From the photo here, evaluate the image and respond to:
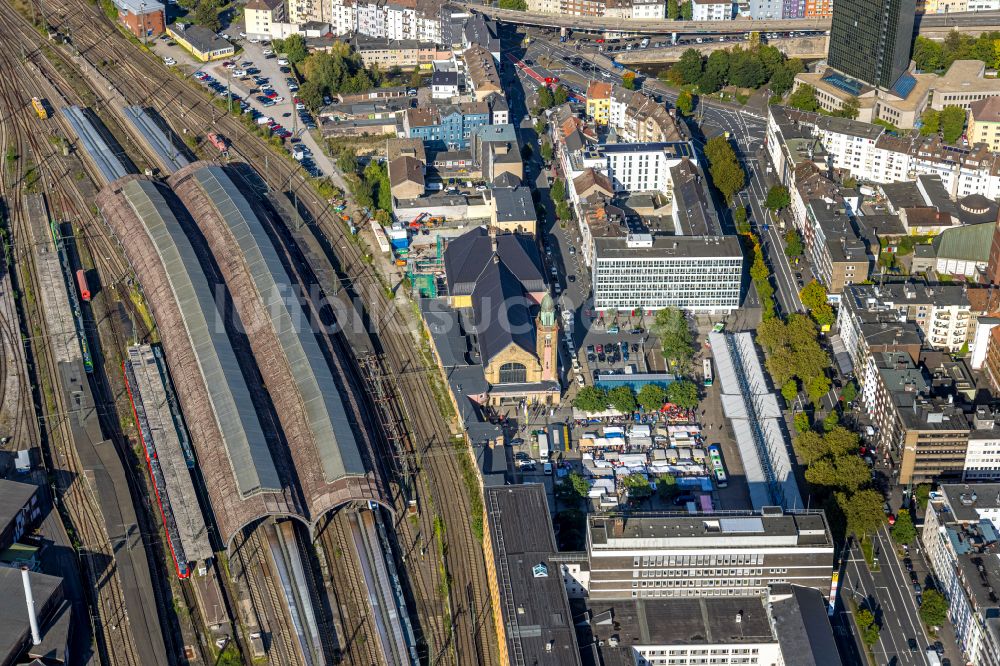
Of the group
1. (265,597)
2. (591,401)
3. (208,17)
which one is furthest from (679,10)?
(265,597)

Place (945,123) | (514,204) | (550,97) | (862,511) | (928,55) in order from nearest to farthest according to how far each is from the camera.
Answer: (862,511) < (514,204) < (945,123) < (550,97) < (928,55)

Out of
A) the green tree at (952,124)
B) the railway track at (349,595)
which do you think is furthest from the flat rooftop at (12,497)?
the green tree at (952,124)

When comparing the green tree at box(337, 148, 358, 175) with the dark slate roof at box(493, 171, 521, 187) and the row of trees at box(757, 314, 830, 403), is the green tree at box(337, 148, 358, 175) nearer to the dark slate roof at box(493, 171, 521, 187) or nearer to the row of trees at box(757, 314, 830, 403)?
the dark slate roof at box(493, 171, 521, 187)

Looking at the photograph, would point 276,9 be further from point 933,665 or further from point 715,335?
point 933,665

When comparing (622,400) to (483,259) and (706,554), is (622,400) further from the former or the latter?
(706,554)

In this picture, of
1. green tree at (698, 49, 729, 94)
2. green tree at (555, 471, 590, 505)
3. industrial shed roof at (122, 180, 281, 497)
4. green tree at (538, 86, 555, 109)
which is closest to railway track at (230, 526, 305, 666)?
industrial shed roof at (122, 180, 281, 497)

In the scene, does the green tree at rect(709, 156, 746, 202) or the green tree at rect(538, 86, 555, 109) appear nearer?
the green tree at rect(709, 156, 746, 202)

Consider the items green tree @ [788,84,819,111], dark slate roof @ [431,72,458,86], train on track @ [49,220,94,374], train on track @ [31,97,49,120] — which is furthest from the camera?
train on track @ [31,97,49,120]
